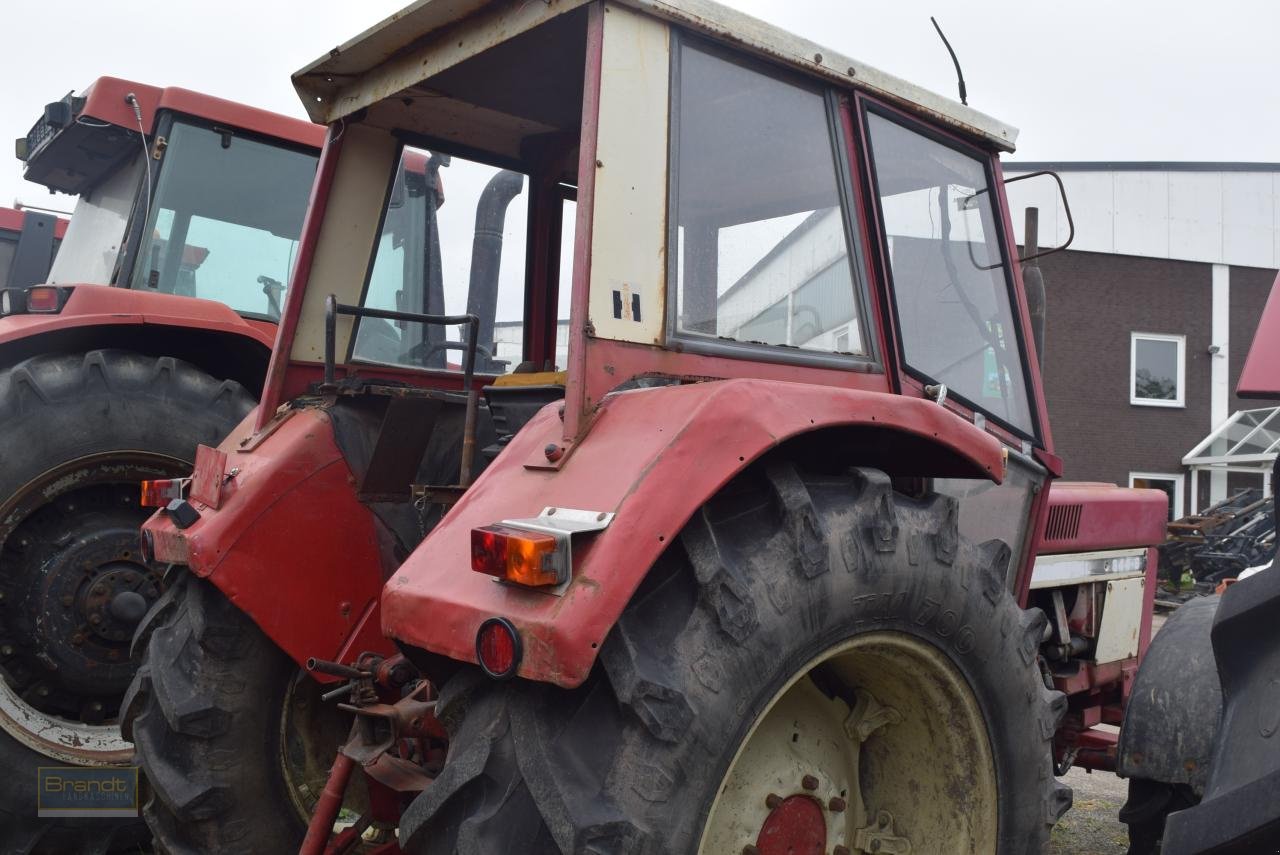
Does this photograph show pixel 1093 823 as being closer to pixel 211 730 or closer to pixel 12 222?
pixel 211 730

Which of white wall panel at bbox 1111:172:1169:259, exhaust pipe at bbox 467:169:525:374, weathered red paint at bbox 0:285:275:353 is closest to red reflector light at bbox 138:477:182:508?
exhaust pipe at bbox 467:169:525:374

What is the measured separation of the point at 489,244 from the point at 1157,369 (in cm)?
1979

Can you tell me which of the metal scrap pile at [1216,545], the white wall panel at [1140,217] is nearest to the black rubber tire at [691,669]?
the metal scrap pile at [1216,545]

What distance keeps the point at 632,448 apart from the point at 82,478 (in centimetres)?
292

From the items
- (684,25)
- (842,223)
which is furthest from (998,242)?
(684,25)

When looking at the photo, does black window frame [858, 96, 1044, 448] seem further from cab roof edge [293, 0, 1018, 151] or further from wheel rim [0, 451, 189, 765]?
wheel rim [0, 451, 189, 765]

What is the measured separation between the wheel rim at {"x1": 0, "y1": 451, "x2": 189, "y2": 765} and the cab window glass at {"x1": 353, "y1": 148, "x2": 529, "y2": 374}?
1303 millimetres

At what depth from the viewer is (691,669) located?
5.75 feet

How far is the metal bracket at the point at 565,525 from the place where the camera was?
167cm

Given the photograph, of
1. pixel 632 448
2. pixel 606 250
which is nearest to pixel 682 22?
pixel 606 250

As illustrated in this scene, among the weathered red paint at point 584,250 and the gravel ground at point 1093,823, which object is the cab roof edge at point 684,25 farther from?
the gravel ground at point 1093,823

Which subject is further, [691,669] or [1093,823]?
[1093,823]

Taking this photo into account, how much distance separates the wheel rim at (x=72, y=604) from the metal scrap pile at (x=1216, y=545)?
1305cm

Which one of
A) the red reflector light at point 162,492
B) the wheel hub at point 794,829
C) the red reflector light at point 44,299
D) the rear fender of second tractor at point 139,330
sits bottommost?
the wheel hub at point 794,829
